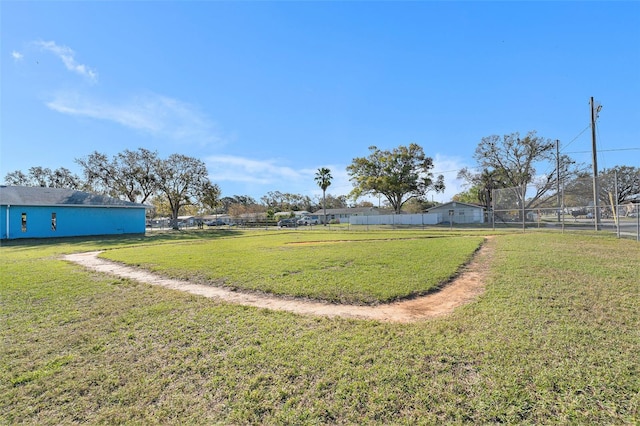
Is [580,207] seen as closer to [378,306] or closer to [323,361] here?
[378,306]

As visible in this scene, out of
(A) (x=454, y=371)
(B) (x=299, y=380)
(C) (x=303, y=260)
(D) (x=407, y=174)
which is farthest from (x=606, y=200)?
(D) (x=407, y=174)

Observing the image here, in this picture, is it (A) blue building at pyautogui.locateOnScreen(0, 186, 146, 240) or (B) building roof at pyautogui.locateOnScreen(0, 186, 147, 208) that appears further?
(B) building roof at pyautogui.locateOnScreen(0, 186, 147, 208)

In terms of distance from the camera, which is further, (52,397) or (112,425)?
(52,397)

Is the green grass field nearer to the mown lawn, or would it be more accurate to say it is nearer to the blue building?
the mown lawn

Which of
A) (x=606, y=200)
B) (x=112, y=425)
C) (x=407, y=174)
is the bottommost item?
(x=112, y=425)

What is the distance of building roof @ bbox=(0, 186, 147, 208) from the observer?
67.8ft

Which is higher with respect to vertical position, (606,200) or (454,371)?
(606,200)

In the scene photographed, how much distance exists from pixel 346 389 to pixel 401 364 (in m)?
0.64

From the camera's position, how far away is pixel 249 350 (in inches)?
121

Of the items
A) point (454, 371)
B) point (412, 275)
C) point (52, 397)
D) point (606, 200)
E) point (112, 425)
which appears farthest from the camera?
point (606, 200)

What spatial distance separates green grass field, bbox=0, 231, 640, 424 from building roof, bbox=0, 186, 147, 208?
2221cm

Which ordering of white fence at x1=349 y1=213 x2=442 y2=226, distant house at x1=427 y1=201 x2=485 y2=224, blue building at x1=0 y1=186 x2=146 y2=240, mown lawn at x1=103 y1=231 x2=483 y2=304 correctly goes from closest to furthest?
mown lawn at x1=103 y1=231 x2=483 y2=304 → blue building at x1=0 y1=186 x2=146 y2=240 → white fence at x1=349 y1=213 x2=442 y2=226 → distant house at x1=427 y1=201 x2=485 y2=224

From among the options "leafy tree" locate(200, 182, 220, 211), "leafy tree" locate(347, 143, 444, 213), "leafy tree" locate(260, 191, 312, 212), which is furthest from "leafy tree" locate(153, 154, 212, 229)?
"leafy tree" locate(260, 191, 312, 212)

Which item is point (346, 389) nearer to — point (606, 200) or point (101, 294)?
point (101, 294)
